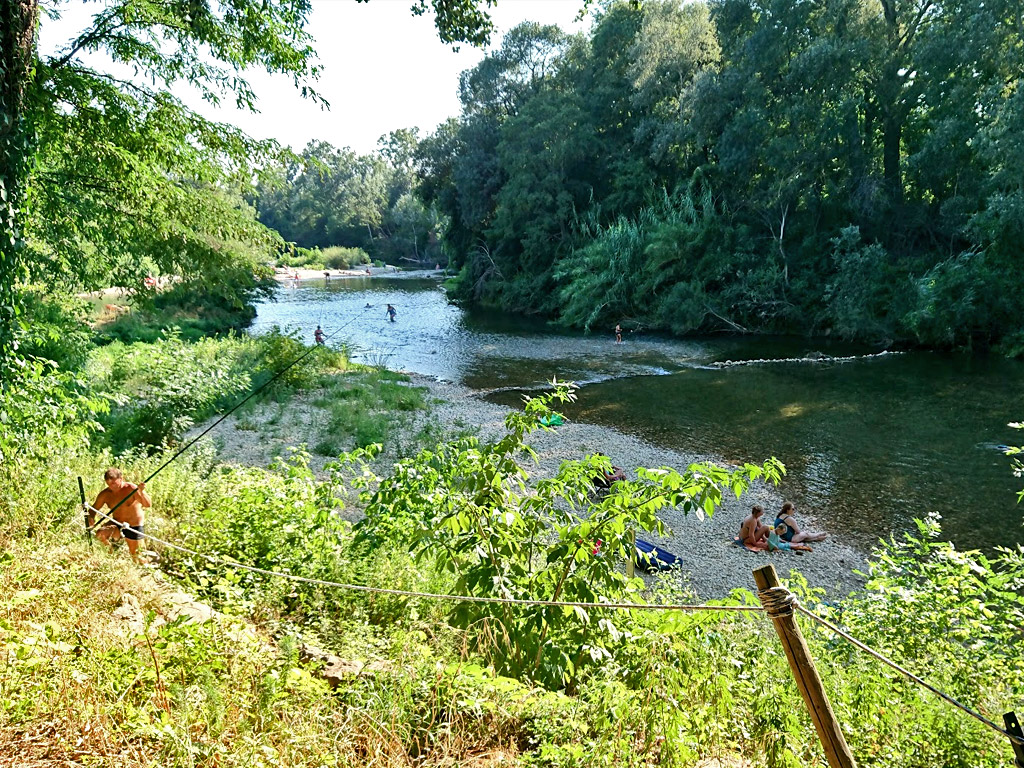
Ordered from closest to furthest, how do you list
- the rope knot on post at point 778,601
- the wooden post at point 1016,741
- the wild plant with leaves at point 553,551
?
1. the wooden post at point 1016,741
2. the rope knot on post at point 778,601
3. the wild plant with leaves at point 553,551

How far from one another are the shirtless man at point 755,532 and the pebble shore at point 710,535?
0.17m

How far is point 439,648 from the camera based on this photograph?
4.16 metres

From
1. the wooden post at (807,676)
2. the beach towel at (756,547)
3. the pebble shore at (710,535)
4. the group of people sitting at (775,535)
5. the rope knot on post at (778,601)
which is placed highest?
the rope knot on post at (778,601)

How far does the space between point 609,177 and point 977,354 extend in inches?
918

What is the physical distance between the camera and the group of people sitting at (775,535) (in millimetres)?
10148

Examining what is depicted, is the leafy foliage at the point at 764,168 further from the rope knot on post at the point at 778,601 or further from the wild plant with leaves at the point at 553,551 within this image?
the rope knot on post at the point at 778,601

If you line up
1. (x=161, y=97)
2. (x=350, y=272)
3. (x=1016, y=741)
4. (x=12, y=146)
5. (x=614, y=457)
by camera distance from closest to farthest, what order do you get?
(x=1016, y=741), (x=12, y=146), (x=161, y=97), (x=614, y=457), (x=350, y=272)

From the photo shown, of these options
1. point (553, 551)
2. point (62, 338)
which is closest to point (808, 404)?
point (553, 551)

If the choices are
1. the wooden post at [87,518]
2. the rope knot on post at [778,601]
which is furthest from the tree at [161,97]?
the rope knot on post at [778,601]

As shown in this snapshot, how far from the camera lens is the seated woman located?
10.3 meters

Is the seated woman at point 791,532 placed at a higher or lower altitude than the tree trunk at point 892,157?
lower

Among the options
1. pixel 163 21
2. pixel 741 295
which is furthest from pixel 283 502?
pixel 741 295

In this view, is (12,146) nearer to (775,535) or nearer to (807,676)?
(807,676)

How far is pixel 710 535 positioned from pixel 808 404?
970 centimetres
